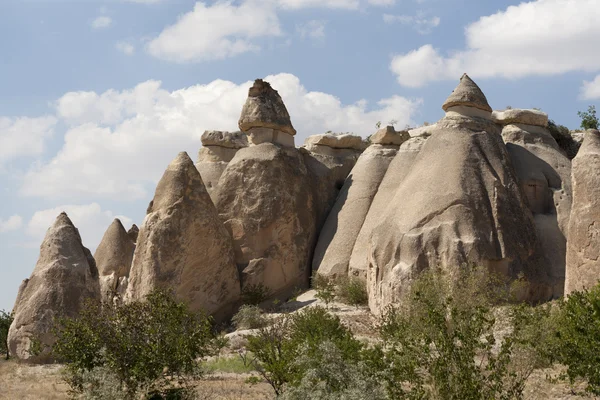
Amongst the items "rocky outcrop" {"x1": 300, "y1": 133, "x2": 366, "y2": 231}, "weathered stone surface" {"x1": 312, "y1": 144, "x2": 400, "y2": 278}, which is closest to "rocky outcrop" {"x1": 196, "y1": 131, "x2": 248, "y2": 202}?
"rocky outcrop" {"x1": 300, "y1": 133, "x2": 366, "y2": 231}

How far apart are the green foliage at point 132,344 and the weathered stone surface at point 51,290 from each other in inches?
265

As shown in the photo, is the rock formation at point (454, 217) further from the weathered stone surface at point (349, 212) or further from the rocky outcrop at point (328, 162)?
the rocky outcrop at point (328, 162)

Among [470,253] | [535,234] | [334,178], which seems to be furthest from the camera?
[334,178]

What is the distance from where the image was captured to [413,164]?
20719 mm

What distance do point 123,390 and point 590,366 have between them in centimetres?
603

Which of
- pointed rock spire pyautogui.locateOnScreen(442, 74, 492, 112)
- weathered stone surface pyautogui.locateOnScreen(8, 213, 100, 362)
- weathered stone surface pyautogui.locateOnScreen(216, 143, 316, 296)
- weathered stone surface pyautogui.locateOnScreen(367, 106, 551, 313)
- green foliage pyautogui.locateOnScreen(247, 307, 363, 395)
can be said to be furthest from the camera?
weathered stone surface pyautogui.locateOnScreen(216, 143, 316, 296)

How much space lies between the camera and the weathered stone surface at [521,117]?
22750 mm

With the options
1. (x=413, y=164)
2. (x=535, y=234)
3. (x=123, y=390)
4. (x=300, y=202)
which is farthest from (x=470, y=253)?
(x=123, y=390)

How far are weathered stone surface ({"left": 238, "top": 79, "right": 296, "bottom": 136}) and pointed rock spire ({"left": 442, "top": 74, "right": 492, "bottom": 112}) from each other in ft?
A: 16.6

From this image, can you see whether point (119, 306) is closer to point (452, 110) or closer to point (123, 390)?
point (123, 390)

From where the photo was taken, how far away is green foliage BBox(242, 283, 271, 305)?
68.4ft

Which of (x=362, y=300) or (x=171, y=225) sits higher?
(x=171, y=225)

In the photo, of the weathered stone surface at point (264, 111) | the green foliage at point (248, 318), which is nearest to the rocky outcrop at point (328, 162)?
the weathered stone surface at point (264, 111)

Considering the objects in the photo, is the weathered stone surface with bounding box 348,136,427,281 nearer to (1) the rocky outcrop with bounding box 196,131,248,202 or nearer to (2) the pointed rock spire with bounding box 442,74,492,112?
(2) the pointed rock spire with bounding box 442,74,492,112
